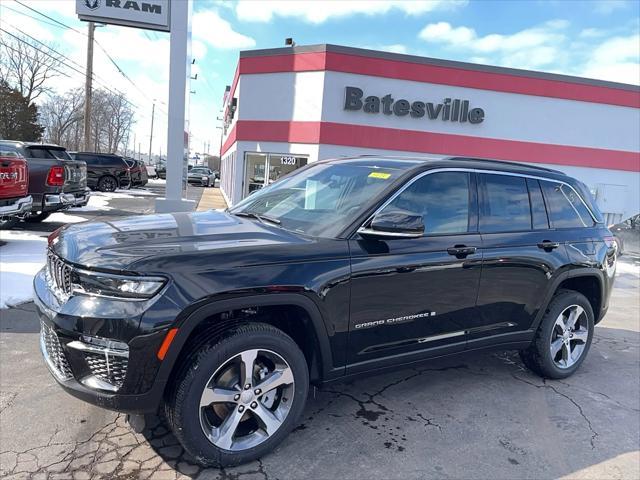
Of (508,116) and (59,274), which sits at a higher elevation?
(508,116)

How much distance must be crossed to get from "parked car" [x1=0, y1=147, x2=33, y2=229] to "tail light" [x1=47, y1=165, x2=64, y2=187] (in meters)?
1.86

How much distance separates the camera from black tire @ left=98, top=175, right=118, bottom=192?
22.3 m

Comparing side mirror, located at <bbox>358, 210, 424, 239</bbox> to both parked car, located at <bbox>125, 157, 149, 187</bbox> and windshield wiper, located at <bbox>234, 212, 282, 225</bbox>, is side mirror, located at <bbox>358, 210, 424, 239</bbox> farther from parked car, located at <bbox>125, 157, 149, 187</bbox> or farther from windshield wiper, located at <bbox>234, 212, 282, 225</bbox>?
parked car, located at <bbox>125, 157, 149, 187</bbox>

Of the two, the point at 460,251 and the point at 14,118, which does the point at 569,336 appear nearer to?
the point at 460,251

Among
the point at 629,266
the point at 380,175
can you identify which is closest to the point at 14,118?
the point at 629,266

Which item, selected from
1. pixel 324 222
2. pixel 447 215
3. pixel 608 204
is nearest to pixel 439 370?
pixel 447 215

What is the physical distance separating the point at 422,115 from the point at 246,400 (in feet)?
45.4

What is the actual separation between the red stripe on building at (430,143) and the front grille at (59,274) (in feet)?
40.0

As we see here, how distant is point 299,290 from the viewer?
2764 mm

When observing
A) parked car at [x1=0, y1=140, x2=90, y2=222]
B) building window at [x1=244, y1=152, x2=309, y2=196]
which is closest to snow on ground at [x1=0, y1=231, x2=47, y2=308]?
parked car at [x1=0, y1=140, x2=90, y2=222]

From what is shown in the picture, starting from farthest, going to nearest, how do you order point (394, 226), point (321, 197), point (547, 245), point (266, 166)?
point (266, 166) < point (547, 245) < point (321, 197) < point (394, 226)

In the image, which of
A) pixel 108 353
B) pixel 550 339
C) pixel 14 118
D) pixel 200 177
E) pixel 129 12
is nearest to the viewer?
pixel 108 353

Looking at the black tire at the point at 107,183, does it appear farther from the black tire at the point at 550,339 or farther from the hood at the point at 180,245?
the black tire at the point at 550,339

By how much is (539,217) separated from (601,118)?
595 inches
